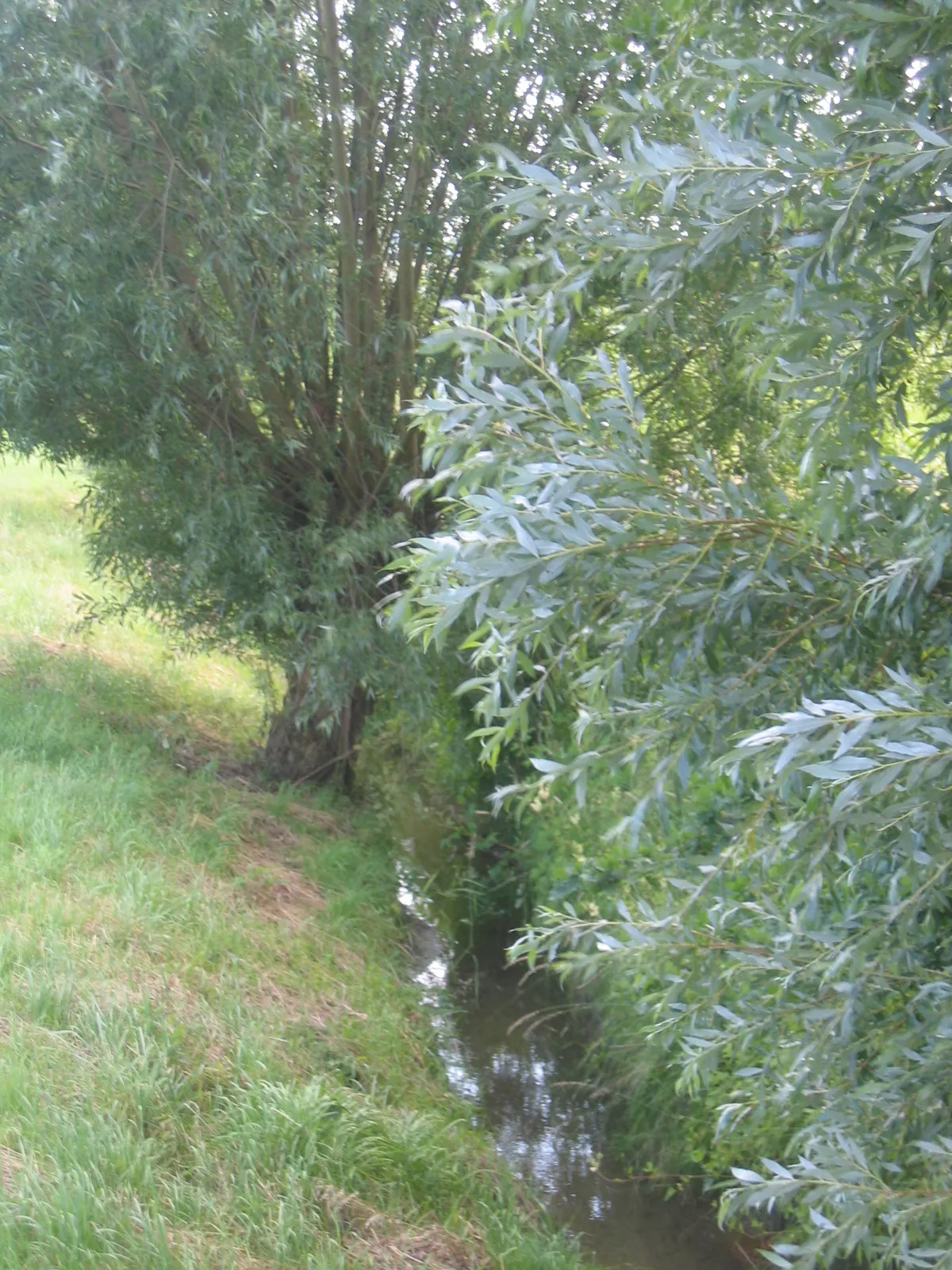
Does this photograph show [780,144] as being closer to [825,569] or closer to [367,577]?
[825,569]

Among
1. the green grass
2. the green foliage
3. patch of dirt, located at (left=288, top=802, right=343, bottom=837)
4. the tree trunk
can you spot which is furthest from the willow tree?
the green foliage

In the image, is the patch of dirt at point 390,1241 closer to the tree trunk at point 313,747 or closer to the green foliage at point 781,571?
the green foliage at point 781,571

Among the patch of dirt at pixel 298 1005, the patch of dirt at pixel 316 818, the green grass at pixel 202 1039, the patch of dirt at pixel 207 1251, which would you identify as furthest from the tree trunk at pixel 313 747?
the patch of dirt at pixel 207 1251

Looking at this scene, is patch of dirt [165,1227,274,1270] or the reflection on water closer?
patch of dirt [165,1227,274,1270]

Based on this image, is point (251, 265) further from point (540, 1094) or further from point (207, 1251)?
point (540, 1094)

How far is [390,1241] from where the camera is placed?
4.43m

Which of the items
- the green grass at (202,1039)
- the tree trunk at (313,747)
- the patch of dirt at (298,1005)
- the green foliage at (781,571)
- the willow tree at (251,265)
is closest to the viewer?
the green foliage at (781,571)

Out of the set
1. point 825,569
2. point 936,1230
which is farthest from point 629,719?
point 936,1230

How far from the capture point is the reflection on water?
5.83m

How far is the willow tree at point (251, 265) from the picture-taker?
20.9ft

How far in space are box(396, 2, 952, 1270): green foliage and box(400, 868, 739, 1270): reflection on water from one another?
2.75 meters

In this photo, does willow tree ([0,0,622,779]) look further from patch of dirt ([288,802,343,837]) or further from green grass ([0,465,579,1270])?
green grass ([0,465,579,1270])

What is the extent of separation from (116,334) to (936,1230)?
6277 mm

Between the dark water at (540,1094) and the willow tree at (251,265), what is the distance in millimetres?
2092
